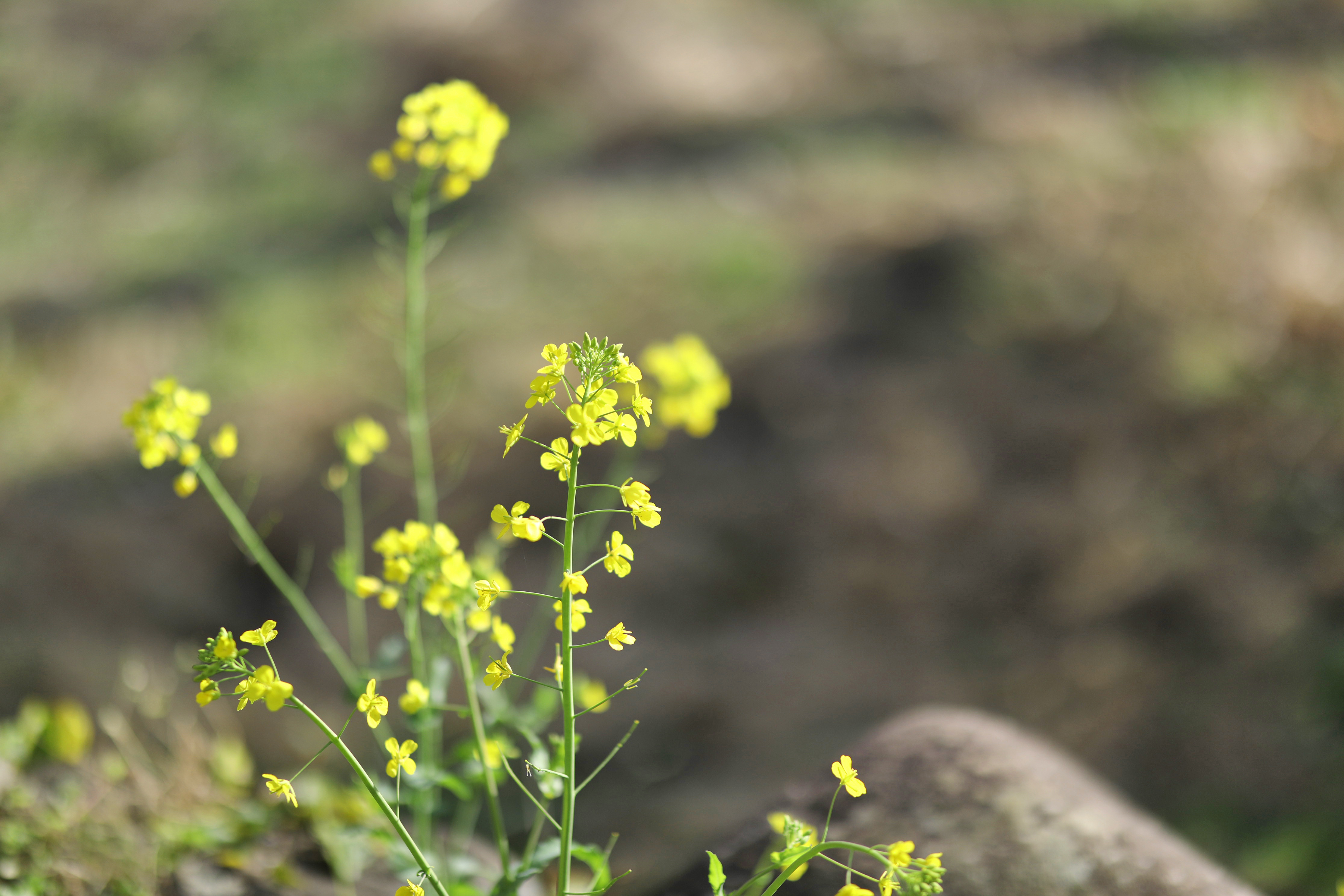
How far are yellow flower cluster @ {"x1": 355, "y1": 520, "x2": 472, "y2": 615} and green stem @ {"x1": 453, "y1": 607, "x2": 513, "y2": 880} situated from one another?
5 centimetres

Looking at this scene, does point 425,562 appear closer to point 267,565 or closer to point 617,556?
point 617,556

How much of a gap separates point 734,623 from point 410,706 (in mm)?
2174

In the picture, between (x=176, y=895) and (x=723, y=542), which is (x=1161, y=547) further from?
(x=176, y=895)

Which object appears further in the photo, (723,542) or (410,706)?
(723,542)

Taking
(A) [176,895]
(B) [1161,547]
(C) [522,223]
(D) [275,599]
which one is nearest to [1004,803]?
(A) [176,895]

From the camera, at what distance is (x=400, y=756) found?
0.90 m

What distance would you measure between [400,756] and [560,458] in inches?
12.6

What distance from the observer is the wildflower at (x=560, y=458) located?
89cm

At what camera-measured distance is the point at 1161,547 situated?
2.98 m

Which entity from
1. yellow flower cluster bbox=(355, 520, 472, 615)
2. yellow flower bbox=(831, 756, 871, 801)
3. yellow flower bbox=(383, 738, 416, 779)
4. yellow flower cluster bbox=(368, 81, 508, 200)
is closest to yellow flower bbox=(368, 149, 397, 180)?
yellow flower cluster bbox=(368, 81, 508, 200)

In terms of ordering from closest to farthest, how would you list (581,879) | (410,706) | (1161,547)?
(410,706) → (581,879) → (1161,547)

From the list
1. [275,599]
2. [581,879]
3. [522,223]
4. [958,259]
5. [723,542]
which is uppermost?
[522,223]

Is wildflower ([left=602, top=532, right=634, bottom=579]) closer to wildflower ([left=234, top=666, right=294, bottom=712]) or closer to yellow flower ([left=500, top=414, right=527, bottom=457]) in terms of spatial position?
yellow flower ([left=500, top=414, right=527, bottom=457])

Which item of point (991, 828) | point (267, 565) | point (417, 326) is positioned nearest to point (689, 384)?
point (417, 326)
